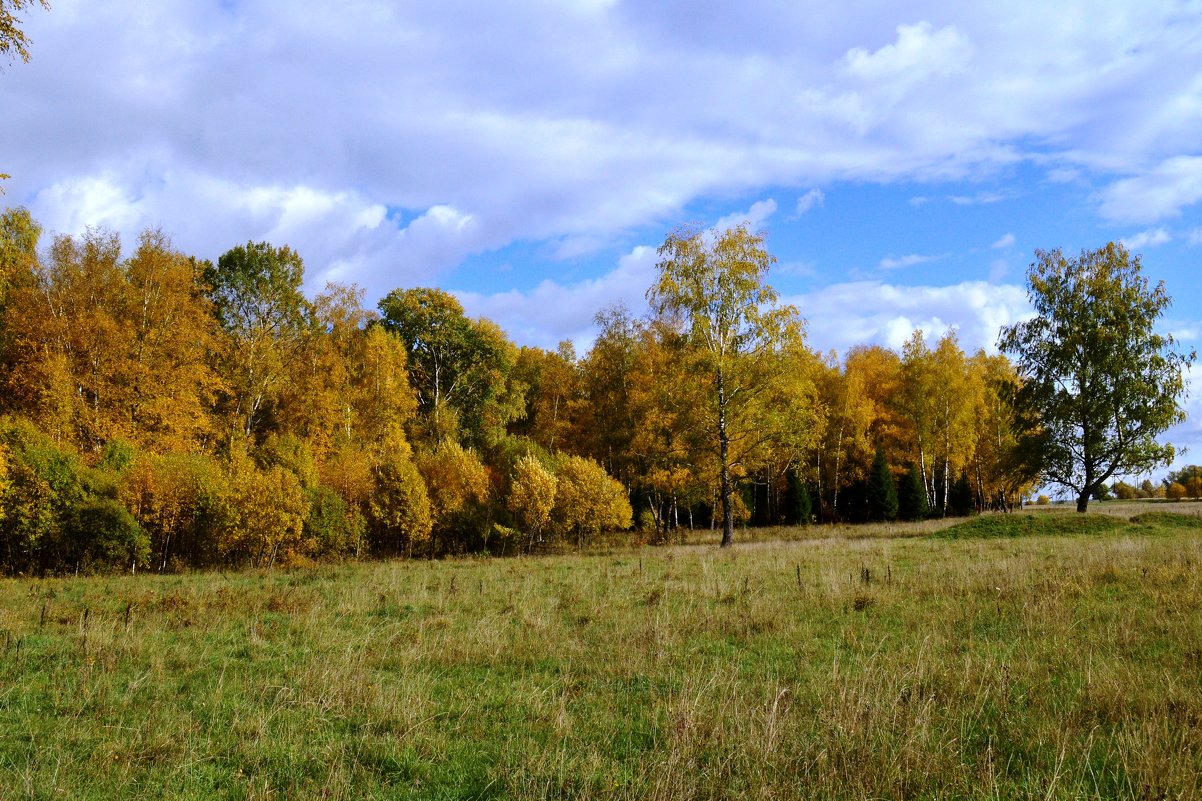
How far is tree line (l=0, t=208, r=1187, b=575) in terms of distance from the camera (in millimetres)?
22469

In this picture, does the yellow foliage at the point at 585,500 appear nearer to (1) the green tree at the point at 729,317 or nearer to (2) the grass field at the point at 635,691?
(1) the green tree at the point at 729,317

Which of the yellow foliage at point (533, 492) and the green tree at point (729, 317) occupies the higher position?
the green tree at point (729, 317)

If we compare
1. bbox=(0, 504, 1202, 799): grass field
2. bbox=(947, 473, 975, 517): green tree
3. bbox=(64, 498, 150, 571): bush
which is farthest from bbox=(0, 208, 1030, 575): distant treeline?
bbox=(0, 504, 1202, 799): grass field

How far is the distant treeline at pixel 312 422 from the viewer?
73.5 feet

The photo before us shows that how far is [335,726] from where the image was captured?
6367 millimetres

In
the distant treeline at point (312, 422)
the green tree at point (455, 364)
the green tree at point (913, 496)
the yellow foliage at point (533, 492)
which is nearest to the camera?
the distant treeline at point (312, 422)

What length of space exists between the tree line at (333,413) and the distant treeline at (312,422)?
0.10 meters

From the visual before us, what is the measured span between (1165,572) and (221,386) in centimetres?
3112

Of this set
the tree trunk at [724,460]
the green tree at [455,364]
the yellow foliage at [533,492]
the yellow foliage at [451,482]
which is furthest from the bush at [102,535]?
the tree trunk at [724,460]

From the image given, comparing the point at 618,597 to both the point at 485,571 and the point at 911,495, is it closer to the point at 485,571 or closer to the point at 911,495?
the point at 485,571

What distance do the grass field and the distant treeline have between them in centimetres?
954

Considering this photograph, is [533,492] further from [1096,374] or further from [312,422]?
[1096,374]

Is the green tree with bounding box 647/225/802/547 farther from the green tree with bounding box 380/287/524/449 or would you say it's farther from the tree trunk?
the green tree with bounding box 380/287/524/449

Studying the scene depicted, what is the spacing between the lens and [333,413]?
3184cm
